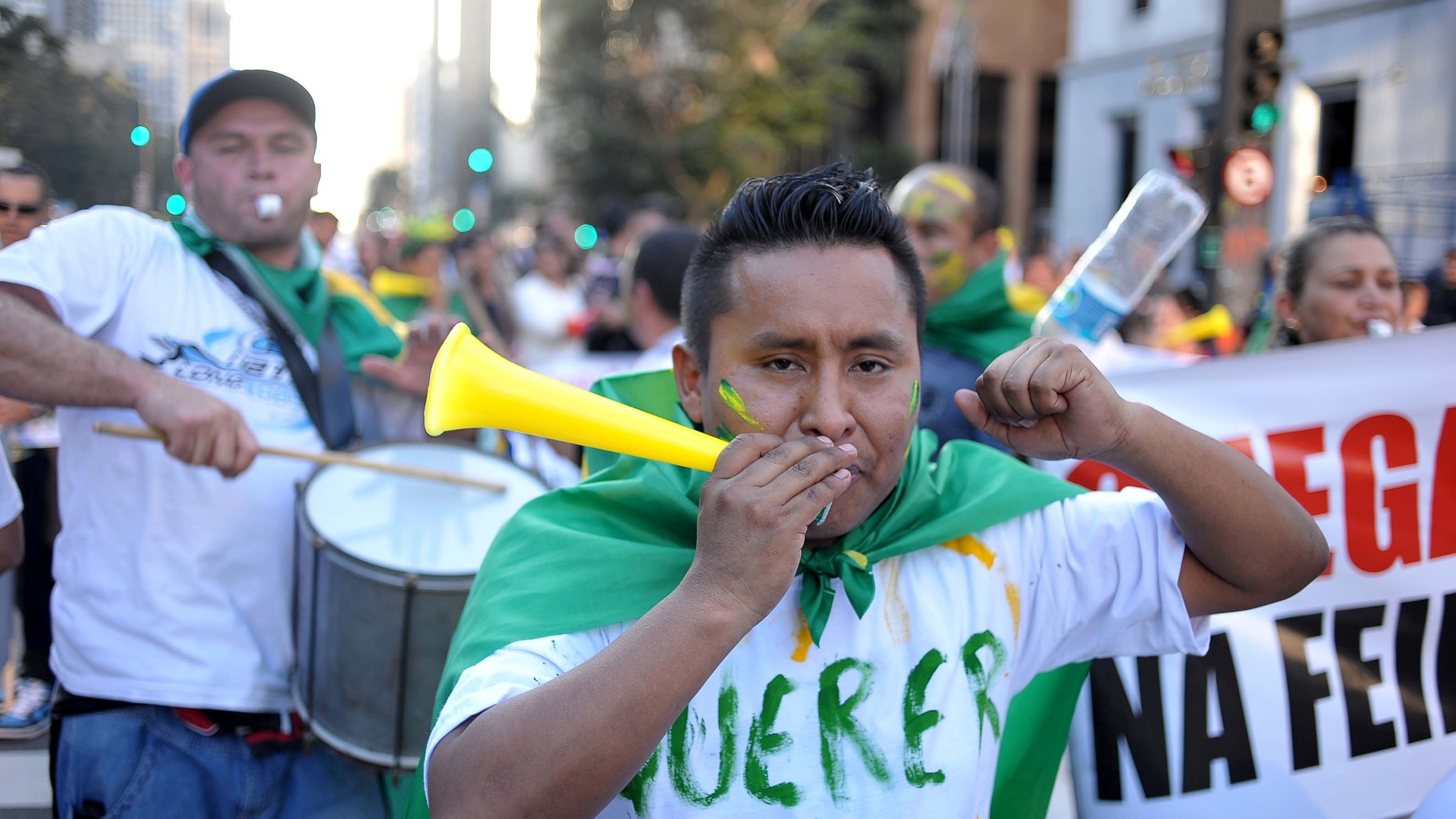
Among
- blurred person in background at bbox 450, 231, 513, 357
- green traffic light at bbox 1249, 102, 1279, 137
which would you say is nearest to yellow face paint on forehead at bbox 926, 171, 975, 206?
green traffic light at bbox 1249, 102, 1279, 137

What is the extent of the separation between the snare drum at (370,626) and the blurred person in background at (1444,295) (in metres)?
5.11

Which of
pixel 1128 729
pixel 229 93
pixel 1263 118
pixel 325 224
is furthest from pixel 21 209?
pixel 1263 118

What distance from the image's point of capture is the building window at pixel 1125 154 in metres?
23.0

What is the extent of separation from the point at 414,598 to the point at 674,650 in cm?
120

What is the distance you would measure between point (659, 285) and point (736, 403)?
8.83ft

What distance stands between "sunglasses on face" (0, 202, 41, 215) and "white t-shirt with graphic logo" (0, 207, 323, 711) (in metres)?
0.72

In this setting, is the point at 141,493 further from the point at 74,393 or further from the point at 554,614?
the point at 554,614

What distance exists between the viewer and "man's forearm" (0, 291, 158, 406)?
2.35 m

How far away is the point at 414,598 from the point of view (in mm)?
2574

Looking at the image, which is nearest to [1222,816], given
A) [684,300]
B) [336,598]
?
[684,300]

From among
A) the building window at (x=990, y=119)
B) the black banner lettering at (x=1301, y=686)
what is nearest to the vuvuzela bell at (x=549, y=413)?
the black banner lettering at (x=1301, y=686)

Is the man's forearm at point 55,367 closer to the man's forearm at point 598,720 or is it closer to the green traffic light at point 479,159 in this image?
the man's forearm at point 598,720

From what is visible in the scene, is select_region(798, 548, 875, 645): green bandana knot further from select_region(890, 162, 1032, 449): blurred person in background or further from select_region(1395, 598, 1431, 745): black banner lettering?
select_region(890, 162, 1032, 449): blurred person in background

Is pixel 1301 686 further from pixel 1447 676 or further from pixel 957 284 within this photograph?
pixel 957 284
